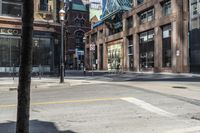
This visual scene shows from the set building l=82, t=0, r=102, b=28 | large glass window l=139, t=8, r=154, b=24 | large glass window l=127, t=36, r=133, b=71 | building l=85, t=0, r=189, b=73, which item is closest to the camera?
building l=85, t=0, r=189, b=73

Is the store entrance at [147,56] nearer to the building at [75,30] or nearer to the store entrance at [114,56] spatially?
the store entrance at [114,56]

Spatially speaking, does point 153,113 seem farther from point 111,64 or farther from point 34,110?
point 111,64

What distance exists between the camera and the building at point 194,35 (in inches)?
1784

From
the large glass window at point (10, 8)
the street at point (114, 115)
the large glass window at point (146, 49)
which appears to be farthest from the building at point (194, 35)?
the street at point (114, 115)

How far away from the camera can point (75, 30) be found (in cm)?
11912

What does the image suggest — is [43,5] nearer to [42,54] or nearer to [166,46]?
[42,54]

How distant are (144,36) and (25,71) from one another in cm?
5721

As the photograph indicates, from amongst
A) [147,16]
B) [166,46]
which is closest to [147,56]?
[147,16]

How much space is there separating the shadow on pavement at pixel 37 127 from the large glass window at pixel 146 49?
48873mm

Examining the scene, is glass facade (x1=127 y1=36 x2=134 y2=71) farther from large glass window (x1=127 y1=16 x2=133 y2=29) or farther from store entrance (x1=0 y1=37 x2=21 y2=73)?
store entrance (x1=0 y1=37 x2=21 y2=73)

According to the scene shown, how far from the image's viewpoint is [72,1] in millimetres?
118375

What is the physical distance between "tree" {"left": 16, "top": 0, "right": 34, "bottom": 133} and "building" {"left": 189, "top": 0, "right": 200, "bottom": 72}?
42746 millimetres

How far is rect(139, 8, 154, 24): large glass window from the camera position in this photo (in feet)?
190

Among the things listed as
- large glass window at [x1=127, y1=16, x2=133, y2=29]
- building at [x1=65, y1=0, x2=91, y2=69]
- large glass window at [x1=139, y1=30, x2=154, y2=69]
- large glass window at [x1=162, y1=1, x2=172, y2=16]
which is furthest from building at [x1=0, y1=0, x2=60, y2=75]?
building at [x1=65, y1=0, x2=91, y2=69]
